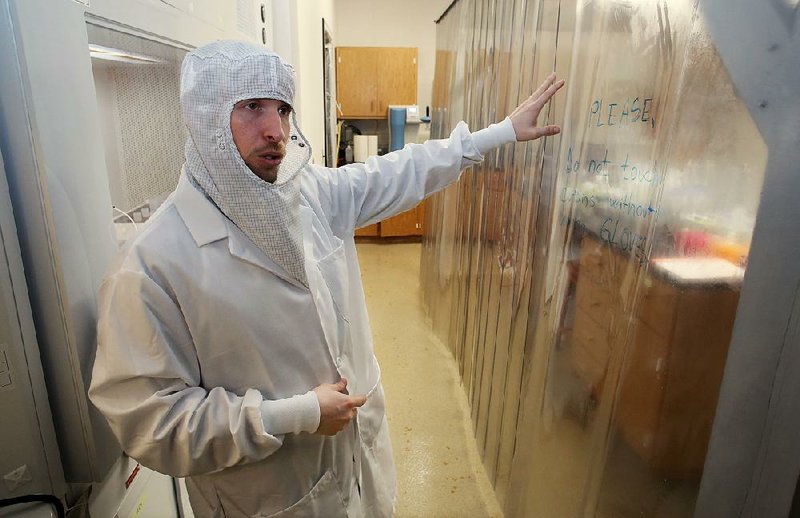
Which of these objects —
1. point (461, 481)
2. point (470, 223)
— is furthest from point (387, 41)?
point (461, 481)

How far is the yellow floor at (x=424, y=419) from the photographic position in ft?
6.06

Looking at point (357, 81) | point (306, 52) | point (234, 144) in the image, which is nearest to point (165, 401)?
point (234, 144)

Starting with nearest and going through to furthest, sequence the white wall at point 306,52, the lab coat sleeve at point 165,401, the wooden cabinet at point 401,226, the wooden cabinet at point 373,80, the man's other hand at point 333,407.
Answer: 1. the lab coat sleeve at point 165,401
2. the man's other hand at point 333,407
3. the white wall at point 306,52
4. the wooden cabinet at point 373,80
5. the wooden cabinet at point 401,226

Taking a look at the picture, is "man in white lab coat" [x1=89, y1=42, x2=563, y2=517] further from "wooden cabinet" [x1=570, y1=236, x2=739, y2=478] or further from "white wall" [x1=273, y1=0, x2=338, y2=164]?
"white wall" [x1=273, y1=0, x2=338, y2=164]

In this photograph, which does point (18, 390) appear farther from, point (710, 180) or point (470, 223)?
point (470, 223)

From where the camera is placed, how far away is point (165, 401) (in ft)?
2.55

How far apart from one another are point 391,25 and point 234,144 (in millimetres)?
5006

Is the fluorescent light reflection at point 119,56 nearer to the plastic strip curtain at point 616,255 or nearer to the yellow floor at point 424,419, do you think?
the plastic strip curtain at point 616,255

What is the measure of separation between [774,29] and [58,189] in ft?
3.45

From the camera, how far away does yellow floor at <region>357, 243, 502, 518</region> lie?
1.85 metres

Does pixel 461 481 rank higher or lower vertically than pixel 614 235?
lower

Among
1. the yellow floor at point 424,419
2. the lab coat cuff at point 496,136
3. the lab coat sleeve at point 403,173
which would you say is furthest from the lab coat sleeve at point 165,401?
the yellow floor at point 424,419

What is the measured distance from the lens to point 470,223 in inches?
91.5

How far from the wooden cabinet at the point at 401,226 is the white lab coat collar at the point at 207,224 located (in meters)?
4.19
